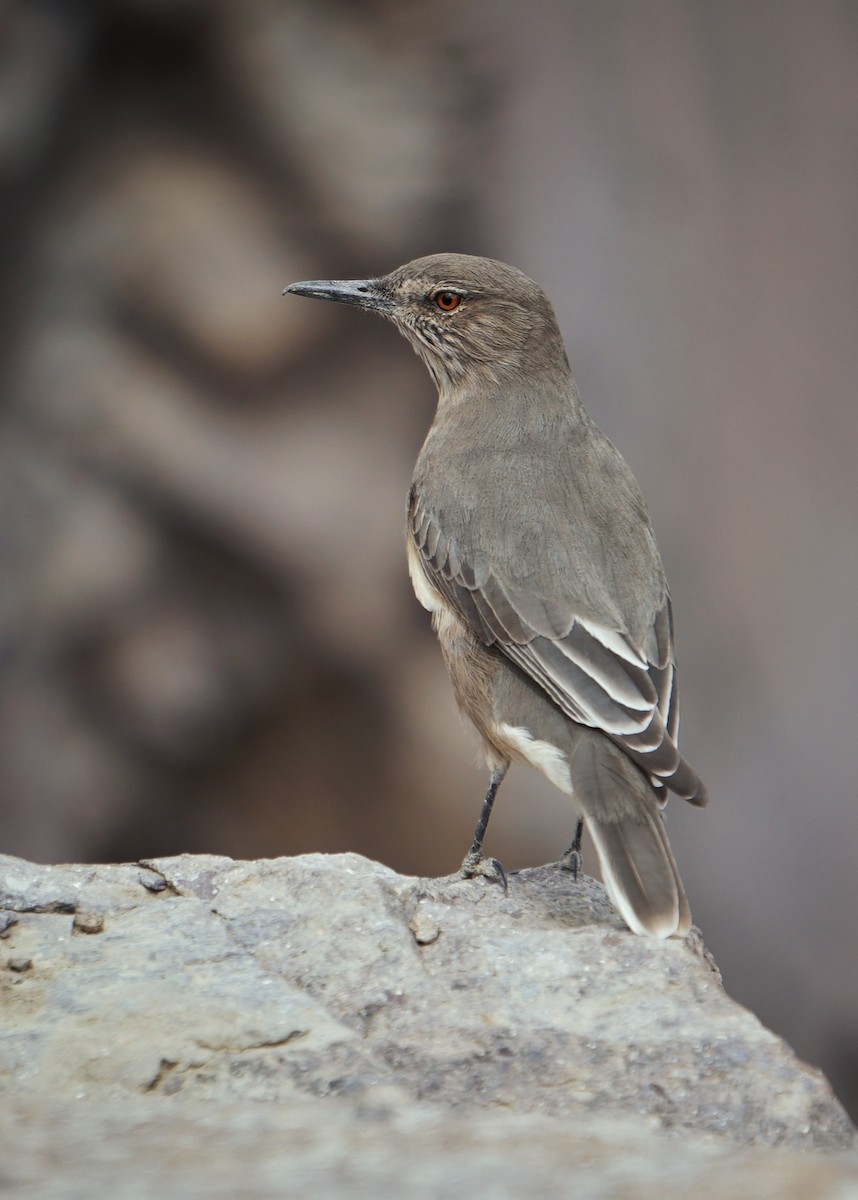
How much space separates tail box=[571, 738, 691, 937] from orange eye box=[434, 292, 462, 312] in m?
1.87

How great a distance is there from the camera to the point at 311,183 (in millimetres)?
8047

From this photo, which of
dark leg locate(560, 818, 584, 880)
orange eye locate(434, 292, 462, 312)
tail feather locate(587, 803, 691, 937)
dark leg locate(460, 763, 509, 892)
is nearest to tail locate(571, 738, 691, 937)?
tail feather locate(587, 803, 691, 937)

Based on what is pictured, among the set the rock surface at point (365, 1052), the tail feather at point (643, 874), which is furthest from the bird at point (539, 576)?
the rock surface at point (365, 1052)

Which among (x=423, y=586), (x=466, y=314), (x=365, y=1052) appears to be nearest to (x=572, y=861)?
(x=423, y=586)

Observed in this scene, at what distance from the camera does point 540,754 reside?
3822 mm

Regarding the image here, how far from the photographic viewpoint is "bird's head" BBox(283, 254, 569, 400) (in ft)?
15.6

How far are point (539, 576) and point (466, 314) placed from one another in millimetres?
1283

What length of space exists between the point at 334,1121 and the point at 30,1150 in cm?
53

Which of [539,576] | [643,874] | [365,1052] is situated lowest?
[365,1052]

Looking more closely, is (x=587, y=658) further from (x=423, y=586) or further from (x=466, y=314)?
(x=466, y=314)

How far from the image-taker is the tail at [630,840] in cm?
332

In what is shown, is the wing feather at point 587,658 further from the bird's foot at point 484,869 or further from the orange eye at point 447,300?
the orange eye at point 447,300

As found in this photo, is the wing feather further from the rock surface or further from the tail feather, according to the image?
the rock surface

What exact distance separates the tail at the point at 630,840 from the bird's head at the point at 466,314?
162 centimetres
